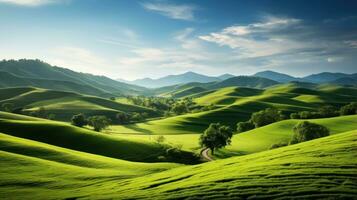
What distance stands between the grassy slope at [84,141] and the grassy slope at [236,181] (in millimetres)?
41561

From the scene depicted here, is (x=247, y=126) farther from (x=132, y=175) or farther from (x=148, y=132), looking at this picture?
(x=132, y=175)

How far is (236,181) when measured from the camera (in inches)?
1358

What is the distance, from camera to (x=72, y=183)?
52.4 m

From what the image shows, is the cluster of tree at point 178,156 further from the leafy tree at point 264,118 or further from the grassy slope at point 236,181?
the leafy tree at point 264,118

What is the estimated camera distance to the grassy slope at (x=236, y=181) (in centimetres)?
3014

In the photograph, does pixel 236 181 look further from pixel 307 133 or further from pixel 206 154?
pixel 307 133

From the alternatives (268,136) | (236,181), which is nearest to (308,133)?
(268,136)

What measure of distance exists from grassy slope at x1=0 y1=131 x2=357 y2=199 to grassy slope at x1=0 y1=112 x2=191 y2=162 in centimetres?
4156

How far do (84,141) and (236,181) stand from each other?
267 ft

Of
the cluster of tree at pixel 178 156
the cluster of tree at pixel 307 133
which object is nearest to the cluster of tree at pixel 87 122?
the cluster of tree at pixel 178 156

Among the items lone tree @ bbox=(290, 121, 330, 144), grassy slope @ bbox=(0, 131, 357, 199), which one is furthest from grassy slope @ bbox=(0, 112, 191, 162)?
lone tree @ bbox=(290, 121, 330, 144)

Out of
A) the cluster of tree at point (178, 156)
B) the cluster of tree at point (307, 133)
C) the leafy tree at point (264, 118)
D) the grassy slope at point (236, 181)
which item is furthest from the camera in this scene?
the leafy tree at point (264, 118)

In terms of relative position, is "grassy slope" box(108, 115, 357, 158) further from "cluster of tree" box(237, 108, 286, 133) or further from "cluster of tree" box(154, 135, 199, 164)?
"cluster of tree" box(237, 108, 286, 133)

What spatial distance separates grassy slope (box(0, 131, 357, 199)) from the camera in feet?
98.9
